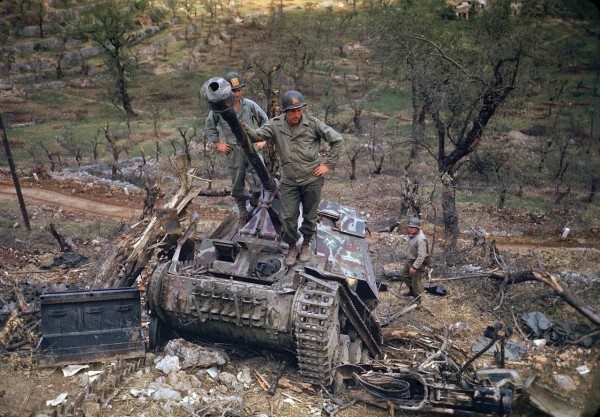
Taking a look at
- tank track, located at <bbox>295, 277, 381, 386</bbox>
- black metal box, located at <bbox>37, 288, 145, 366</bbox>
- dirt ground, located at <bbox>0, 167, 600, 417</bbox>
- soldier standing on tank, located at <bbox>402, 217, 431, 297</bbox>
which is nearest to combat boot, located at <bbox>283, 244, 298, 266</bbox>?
tank track, located at <bbox>295, 277, 381, 386</bbox>

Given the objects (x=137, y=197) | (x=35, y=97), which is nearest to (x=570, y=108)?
(x=137, y=197)

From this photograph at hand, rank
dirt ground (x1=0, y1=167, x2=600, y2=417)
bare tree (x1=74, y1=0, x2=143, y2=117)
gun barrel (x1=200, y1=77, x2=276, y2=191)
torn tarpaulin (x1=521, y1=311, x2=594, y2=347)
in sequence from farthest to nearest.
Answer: bare tree (x1=74, y1=0, x2=143, y2=117) < torn tarpaulin (x1=521, y1=311, x2=594, y2=347) < dirt ground (x1=0, y1=167, x2=600, y2=417) < gun barrel (x1=200, y1=77, x2=276, y2=191)

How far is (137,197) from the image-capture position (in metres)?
21.1

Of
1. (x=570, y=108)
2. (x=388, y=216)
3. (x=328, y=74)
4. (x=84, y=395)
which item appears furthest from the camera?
(x=328, y=74)

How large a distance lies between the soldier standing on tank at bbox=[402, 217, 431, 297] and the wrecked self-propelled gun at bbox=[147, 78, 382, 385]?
4.86 ft

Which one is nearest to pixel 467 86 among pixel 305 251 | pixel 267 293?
pixel 305 251

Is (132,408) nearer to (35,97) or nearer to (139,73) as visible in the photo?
(35,97)

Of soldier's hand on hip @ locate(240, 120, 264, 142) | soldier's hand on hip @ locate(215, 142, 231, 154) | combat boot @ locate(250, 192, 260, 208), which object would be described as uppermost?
soldier's hand on hip @ locate(240, 120, 264, 142)

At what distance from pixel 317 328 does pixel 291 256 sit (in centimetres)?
150

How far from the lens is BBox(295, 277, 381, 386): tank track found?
26.5 feet

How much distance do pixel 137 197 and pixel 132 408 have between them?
548 inches

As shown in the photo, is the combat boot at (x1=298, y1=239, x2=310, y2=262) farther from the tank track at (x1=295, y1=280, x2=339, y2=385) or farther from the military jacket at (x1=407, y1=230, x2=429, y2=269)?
the military jacket at (x1=407, y1=230, x2=429, y2=269)

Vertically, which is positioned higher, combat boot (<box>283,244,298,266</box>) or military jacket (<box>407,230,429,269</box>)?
combat boot (<box>283,244,298,266</box>)

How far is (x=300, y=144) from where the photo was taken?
29.2 ft
